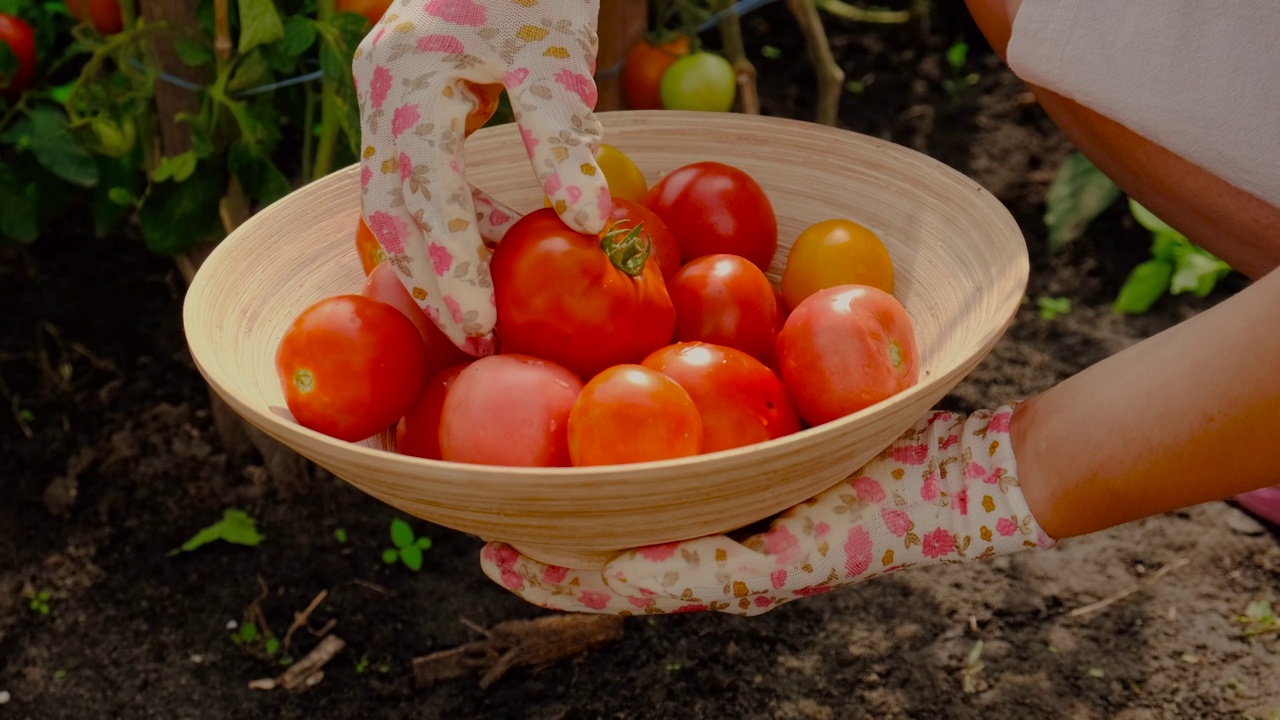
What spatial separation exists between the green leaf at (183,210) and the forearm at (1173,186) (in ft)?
3.82

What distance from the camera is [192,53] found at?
4.97 ft

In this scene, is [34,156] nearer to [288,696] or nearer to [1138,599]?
[288,696]

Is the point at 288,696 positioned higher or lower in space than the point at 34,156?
lower

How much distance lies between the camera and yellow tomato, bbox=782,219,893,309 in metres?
1.21

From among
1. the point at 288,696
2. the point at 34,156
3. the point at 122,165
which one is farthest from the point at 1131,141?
the point at 34,156

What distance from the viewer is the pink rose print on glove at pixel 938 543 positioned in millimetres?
1090

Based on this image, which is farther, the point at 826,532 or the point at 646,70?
the point at 646,70

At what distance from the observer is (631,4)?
6.17ft

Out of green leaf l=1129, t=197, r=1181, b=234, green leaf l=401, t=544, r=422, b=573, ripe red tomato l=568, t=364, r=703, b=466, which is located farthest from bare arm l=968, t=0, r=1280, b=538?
green leaf l=1129, t=197, r=1181, b=234

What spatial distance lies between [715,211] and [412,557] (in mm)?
748

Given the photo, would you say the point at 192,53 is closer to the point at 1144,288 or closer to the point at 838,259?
the point at 838,259

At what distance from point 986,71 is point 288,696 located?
2.26 meters

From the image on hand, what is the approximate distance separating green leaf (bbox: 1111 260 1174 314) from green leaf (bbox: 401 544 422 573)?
1.40 m

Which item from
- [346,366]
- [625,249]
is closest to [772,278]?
[625,249]
